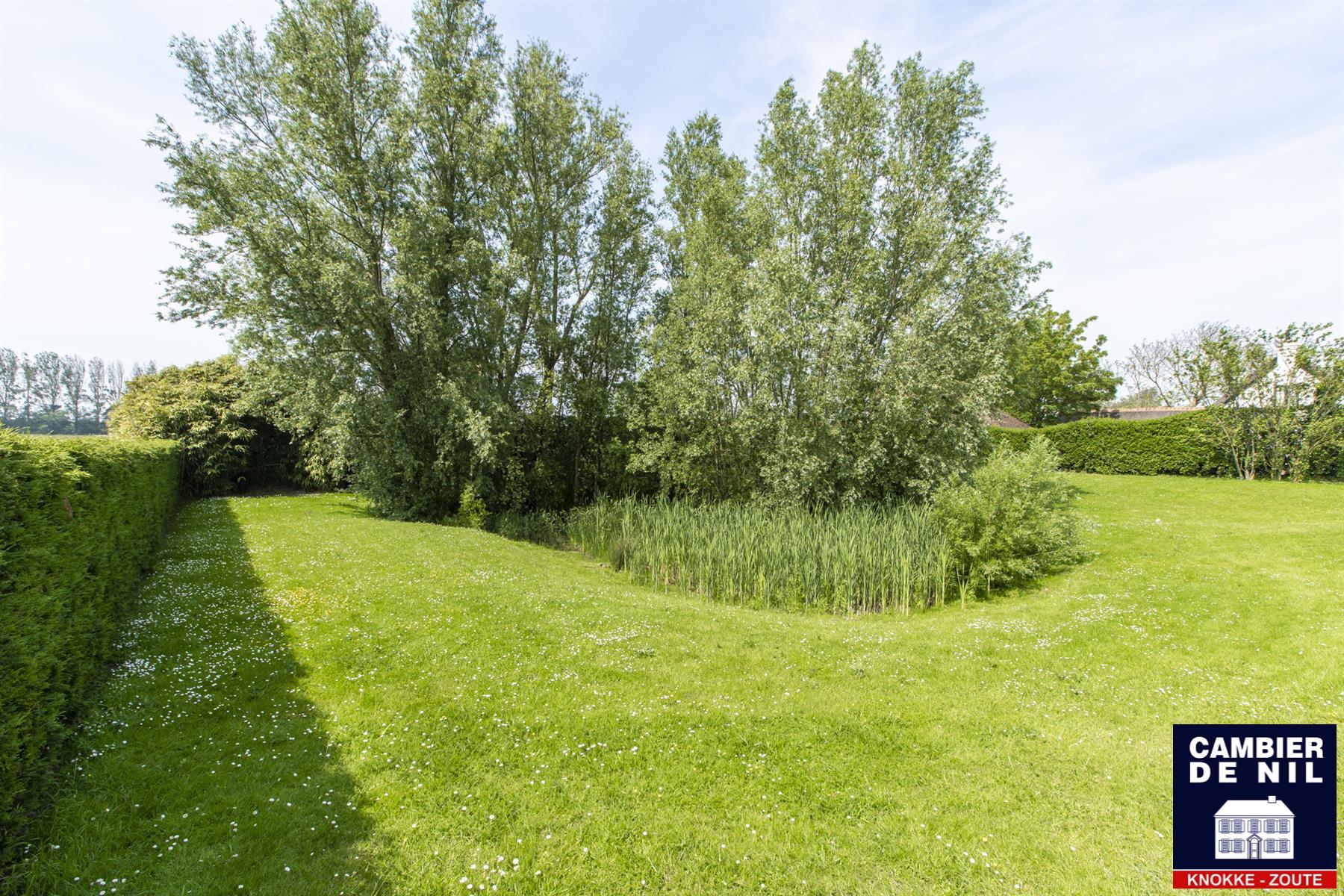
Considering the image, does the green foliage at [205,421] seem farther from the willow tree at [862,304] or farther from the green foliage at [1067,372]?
the green foliage at [1067,372]

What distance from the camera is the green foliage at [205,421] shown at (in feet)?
60.4

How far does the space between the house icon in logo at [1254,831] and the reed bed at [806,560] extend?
5.57 m

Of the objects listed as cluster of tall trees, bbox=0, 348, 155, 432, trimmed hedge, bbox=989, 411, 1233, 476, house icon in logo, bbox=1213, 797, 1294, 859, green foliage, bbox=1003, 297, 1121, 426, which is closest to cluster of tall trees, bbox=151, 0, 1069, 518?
trimmed hedge, bbox=989, 411, 1233, 476

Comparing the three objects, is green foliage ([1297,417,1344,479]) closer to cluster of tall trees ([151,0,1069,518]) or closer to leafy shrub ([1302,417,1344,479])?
leafy shrub ([1302,417,1344,479])

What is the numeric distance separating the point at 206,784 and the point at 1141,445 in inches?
1141

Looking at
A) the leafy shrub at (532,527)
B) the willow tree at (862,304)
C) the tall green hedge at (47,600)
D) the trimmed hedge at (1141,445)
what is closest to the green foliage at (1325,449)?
the trimmed hedge at (1141,445)

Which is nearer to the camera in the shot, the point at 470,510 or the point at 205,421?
the point at 470,510

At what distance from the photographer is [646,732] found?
4656 mm

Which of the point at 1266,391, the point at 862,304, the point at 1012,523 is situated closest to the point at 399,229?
the point at 862,304

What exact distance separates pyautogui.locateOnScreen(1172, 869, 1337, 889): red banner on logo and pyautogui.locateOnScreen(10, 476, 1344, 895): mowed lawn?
0.45 ft

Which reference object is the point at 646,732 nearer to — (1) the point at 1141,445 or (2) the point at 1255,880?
(2) the point at 1255,880

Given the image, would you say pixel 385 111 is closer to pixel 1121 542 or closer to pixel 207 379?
pixel 207 379

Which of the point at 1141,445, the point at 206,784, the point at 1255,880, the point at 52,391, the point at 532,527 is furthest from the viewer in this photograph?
the point at 52,391

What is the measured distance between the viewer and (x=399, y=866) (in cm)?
309
